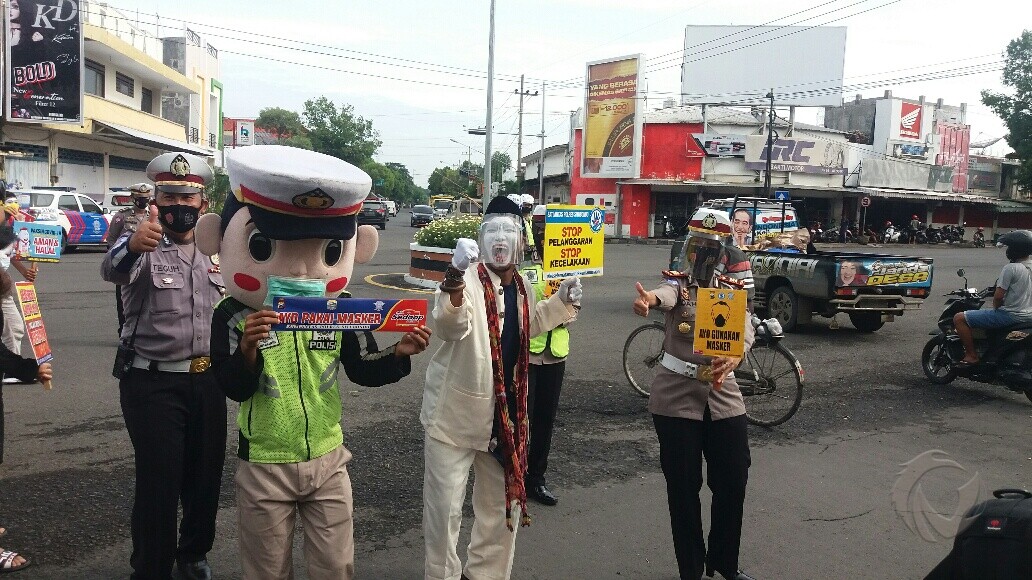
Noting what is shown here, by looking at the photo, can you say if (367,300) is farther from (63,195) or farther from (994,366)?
(63,195)

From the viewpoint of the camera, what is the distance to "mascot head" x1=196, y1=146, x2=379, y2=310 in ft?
8.96

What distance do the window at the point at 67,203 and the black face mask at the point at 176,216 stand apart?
1861 cm

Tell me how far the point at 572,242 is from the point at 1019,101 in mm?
53866

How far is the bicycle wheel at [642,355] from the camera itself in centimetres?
753

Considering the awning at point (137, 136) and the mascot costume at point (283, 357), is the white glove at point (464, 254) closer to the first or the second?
the mascot costume at point (283, 357)

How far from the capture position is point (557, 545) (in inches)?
173

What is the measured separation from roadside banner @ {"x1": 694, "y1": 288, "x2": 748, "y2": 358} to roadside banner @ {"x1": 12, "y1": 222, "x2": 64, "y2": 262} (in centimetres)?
502

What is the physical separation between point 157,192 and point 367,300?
163 centimetres

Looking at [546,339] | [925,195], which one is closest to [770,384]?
[546,339]

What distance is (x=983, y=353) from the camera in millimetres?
7984

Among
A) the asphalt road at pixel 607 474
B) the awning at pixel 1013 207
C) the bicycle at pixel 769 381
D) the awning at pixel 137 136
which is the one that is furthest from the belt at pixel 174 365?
the awning at pixel 1013 207

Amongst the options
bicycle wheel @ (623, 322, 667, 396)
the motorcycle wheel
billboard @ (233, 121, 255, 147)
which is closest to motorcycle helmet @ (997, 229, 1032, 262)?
the motorcycle wheel

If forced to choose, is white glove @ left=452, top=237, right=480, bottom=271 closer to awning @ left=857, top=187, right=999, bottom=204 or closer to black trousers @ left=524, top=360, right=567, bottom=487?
black trousers @ left=524, top=360, right=567, bottom=487

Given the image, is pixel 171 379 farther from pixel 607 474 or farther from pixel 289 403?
pixel 607 474
